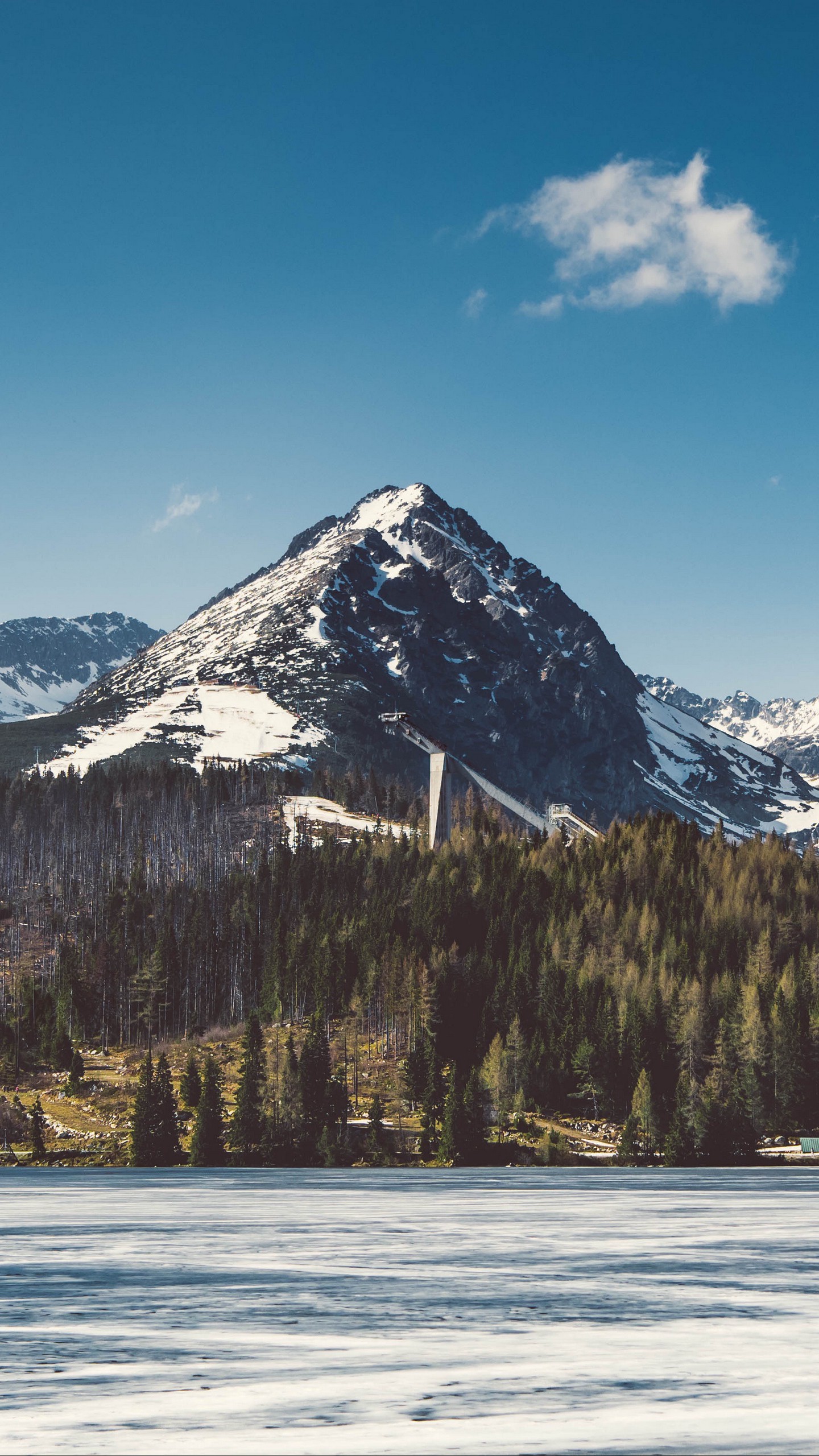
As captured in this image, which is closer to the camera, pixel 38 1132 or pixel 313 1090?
pixel 38 1132

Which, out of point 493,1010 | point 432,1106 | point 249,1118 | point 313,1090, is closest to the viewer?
point 249,1118

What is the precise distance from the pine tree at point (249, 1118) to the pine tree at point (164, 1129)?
5545 mm

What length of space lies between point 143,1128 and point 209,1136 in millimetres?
6454

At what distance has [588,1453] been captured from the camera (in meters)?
8.27

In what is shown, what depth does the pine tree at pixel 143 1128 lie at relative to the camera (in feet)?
350

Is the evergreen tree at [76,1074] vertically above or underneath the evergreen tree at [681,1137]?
above

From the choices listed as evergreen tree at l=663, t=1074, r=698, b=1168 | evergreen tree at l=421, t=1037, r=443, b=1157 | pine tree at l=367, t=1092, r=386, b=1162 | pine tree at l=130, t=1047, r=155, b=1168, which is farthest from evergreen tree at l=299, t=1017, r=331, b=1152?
evergreen tree at l=663, t=1074, r=698, b=1168

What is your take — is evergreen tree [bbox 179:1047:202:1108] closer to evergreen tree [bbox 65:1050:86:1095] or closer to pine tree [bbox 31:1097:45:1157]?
pine tree [bbox 31:1097:45:1157]

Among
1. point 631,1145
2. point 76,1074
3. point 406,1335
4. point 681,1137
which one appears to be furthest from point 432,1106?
point 406,1335

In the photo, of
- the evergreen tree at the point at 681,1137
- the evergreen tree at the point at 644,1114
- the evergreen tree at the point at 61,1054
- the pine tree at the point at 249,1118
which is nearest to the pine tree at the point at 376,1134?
the pine tree at the point at 249,1118

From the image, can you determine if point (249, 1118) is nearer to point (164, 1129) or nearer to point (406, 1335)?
point (164, 1129)

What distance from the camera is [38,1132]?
110438 mm

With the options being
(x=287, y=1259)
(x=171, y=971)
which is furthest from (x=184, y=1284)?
(x=171, y=971)

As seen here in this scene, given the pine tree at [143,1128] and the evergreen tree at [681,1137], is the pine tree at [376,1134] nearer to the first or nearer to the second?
the pine tree at [143,1128]
